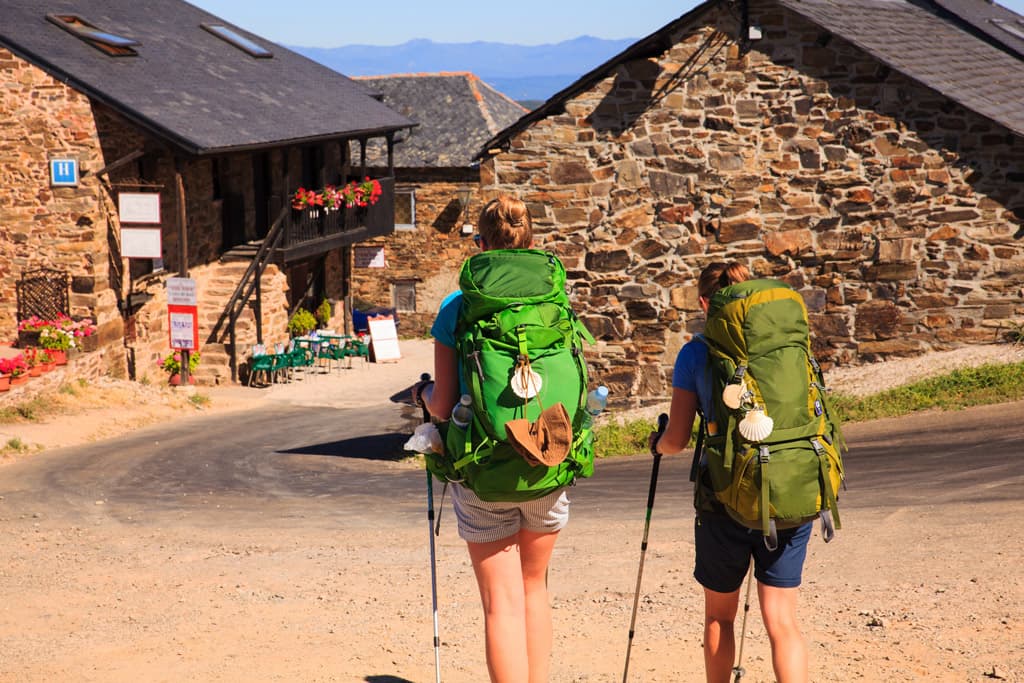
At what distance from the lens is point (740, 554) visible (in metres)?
4.16

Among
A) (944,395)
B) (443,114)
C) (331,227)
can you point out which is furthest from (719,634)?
(443,114)

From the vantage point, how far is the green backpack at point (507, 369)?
4.10 metres

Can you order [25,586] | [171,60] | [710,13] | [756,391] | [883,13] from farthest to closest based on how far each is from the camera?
[171,60] < [883,13] < [710,13] < [25,586] < [756,391]

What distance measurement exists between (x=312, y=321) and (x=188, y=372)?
6105 mm

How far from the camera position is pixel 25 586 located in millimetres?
7141

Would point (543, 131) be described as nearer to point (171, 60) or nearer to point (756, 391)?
point (756, 391)

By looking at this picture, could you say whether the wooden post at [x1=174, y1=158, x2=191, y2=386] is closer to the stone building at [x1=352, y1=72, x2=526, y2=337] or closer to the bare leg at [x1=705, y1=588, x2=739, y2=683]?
the stone building at [x1=352, y1=72, x2=526, y2=337]

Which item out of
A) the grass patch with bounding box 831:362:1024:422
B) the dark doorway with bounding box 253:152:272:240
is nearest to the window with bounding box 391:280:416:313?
the dark doorway with bounding box 253:152:272:240

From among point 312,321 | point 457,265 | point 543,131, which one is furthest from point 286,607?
point 457,265

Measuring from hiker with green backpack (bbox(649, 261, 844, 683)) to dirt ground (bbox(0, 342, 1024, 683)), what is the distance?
112cm

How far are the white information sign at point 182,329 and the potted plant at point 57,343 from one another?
274 cm

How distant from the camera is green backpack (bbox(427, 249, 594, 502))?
13.4 ft

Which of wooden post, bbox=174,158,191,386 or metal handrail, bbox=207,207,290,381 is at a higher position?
wooden post, bbox=174,158,191,386

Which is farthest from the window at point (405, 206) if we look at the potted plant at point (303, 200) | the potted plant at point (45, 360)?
the potted plant at point (45, 360)
